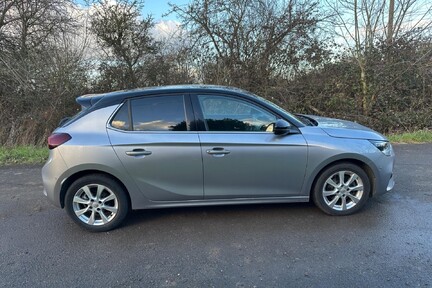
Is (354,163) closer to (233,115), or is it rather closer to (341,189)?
(341,189)

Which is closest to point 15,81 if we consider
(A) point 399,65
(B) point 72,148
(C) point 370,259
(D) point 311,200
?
(B) point 72,148

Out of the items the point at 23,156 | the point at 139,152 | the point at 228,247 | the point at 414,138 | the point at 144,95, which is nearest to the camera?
the point at 228,247

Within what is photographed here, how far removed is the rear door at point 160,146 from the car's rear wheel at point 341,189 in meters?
1.43

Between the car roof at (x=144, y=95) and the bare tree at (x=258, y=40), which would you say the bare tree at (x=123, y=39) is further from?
the car roof at (x=144, y=95)

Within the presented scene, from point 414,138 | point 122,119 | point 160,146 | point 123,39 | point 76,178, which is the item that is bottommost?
point 414,138

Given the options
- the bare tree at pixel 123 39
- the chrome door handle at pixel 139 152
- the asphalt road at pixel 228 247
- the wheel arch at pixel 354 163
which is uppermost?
the bare tree at pixel 123 39

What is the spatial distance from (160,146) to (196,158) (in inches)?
16.6

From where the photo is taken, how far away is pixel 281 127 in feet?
13.3

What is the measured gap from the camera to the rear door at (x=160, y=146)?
13.1 feet

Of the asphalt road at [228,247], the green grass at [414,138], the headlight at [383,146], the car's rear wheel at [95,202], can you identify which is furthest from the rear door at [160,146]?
the green grass at [414,138]

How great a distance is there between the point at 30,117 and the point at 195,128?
316 inches

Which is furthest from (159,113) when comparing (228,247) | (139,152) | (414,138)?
(414,138)

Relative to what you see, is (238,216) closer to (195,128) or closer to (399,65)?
(195,128)

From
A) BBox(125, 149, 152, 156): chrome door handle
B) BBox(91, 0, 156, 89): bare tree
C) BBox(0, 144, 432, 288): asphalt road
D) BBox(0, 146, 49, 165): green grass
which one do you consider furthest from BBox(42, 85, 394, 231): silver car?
BBox(91, 0, 156, 89): bare tree
